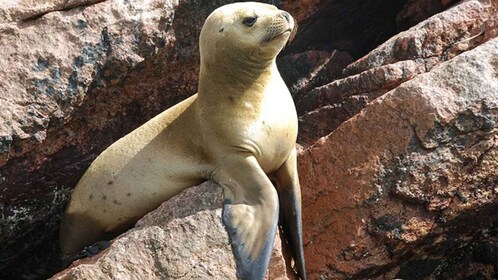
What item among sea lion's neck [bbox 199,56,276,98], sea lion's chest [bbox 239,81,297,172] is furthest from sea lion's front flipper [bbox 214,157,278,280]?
sea lion's neck [bbox 199,56,276,98]

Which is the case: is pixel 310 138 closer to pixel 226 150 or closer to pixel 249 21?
pixel 226 150

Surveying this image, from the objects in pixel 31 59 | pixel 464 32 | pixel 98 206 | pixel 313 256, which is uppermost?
pixel 31 59

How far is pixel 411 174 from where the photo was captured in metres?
5.62

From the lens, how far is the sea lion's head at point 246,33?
5.70 m

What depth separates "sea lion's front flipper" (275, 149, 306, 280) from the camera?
229 inches

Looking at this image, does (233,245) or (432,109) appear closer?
(233,245)

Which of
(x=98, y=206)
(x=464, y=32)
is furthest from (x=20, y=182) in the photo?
(x=464, y=32)

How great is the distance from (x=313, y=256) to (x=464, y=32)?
2295mm

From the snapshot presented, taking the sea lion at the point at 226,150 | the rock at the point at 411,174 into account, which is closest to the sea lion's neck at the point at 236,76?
the sea lion at the point at 226,150

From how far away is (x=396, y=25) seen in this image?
8.18 metres

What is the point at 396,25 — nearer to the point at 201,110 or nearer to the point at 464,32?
the point at 464,32

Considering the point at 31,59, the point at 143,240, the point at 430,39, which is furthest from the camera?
the point at 430,39

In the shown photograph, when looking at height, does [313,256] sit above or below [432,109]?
below

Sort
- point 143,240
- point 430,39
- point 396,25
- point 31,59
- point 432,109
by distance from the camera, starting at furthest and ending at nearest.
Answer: point 396,25 → point 430,39 → point 31,59 → point 432,109 → point 143,240
